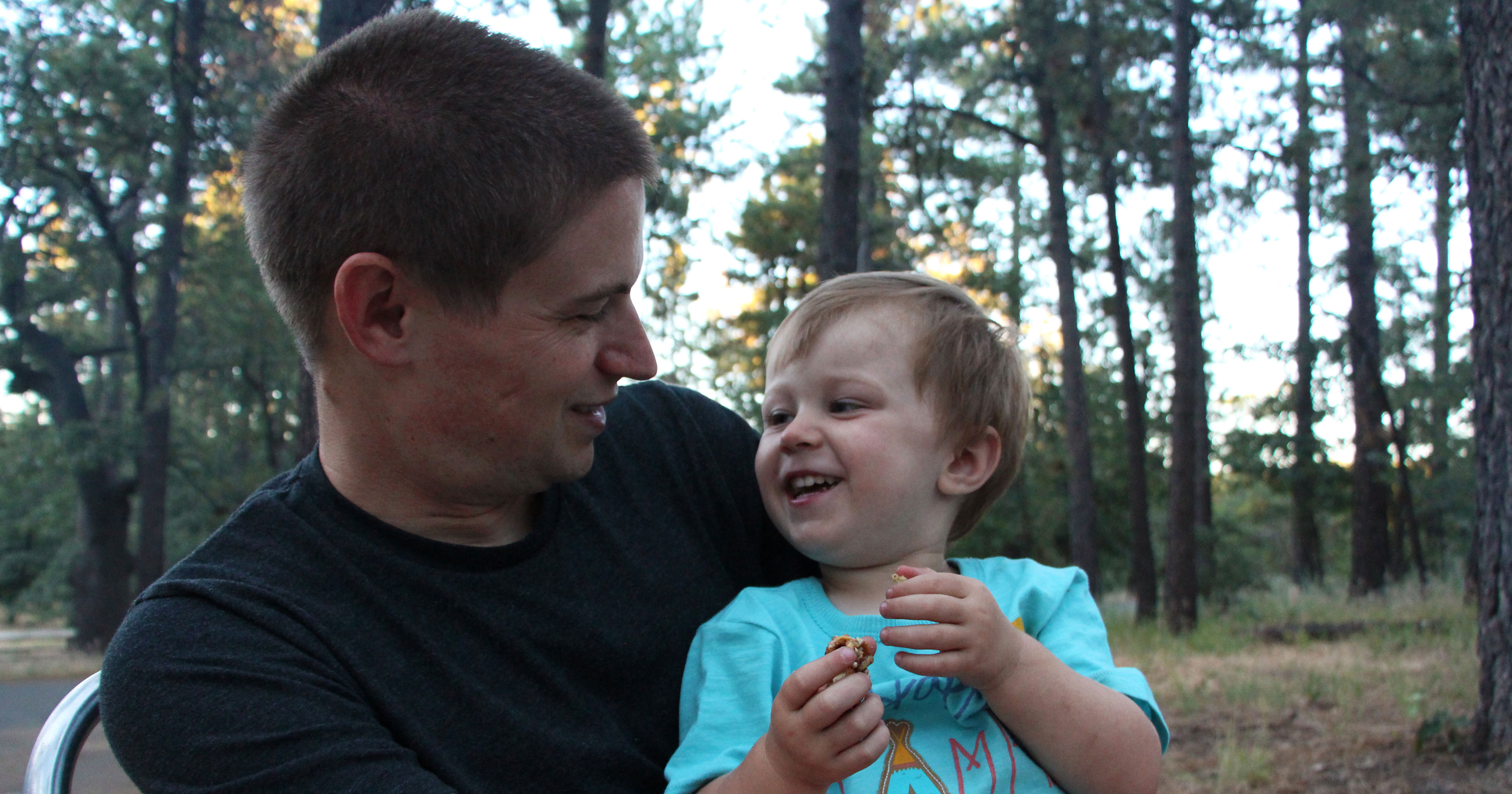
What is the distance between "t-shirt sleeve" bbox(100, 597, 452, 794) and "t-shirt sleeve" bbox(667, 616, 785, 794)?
1.33 feet

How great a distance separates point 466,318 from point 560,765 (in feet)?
2.18

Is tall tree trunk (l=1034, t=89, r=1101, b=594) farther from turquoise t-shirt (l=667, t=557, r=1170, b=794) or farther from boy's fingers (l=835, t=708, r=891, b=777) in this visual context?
boy's fingers (l=835, t=708, r=891, b=777)

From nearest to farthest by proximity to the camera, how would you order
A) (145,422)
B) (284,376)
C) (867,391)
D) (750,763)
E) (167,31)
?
(750,763), (867,391), (167,31), (145,422), (284,376)

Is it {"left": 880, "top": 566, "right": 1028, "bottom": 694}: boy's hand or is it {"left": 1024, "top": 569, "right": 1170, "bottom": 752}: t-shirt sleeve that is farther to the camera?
{"left": 1024, "top": 569, "right": 1170, "bottom": 752}: t-shirt sleeve

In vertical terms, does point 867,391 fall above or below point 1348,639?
above

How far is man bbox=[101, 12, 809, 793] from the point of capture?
142 centimetres

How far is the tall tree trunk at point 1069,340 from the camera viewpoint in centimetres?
1558

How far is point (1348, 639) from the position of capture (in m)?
10.6

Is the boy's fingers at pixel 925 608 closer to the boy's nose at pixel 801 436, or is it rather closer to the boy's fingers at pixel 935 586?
the boy's fingers at pixel 935 586

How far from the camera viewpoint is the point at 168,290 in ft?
57.9

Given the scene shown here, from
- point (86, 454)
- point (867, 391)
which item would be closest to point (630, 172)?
point (867, 391)

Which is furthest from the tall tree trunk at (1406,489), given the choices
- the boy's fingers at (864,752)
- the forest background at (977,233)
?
the boy's fingers at (864,752)

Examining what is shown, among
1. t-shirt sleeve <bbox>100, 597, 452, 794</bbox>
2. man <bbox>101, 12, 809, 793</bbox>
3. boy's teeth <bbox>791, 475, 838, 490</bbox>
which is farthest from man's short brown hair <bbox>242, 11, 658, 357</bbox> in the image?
boy's teeth <bbox>791, 475, 838, 490</bbox>

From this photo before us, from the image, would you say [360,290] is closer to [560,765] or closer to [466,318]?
[466,318]
